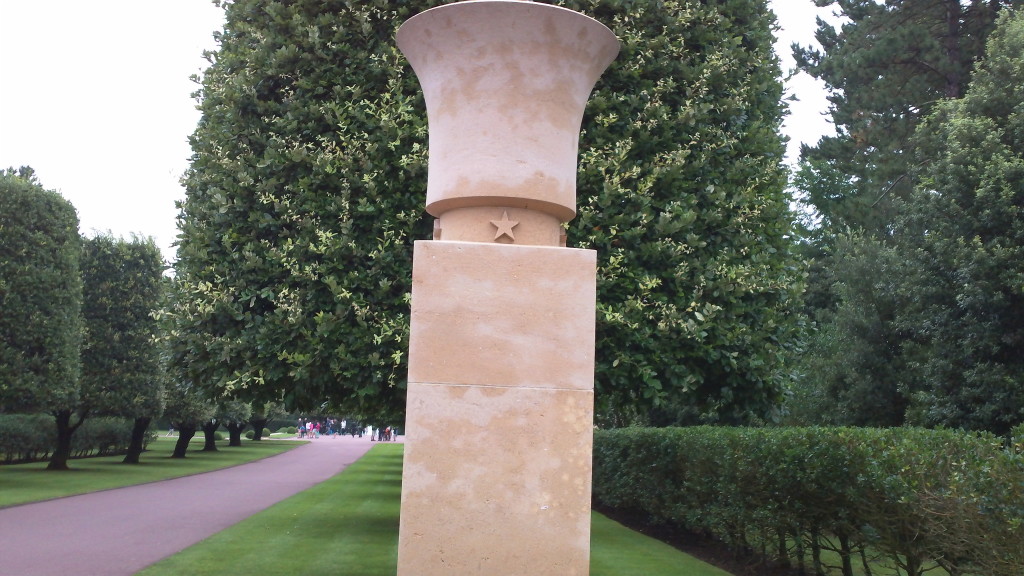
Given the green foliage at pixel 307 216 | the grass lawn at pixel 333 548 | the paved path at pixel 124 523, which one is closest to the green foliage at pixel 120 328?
the paved path at pixel 124 523

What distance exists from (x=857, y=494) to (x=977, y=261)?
867cm

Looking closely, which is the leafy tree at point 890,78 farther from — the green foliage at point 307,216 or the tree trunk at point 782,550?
the green foliage at point 307,216

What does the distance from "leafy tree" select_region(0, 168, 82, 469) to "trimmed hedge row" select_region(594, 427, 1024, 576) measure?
1886 cm

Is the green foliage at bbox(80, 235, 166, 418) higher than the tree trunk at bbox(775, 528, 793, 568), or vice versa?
the green foliage at bbox(80, 235, 166, 418)

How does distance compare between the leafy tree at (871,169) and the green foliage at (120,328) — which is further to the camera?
the green foliage at (120,328)

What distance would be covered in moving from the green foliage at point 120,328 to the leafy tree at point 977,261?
84.0ft

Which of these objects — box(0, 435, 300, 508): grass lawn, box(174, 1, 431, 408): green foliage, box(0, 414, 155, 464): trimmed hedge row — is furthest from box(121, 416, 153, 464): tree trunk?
box(174, 1, 431, 408): green foliage

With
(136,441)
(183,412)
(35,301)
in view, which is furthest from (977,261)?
(136,441)

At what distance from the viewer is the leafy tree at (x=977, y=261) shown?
48.6 ft

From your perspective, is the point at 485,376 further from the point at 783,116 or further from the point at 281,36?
the point at 783,116

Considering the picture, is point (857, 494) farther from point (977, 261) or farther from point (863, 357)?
point (863, 357)

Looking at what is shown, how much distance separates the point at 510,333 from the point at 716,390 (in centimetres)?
580

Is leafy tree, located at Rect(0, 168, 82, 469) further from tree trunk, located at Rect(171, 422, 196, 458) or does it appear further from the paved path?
tree trunk, located at Rect(171, 422, 196, 458)

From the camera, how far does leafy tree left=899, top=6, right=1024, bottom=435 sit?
14.8 metres
